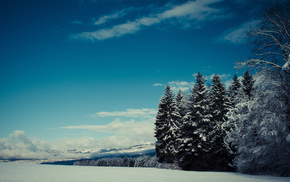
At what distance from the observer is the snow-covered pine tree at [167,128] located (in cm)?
3047

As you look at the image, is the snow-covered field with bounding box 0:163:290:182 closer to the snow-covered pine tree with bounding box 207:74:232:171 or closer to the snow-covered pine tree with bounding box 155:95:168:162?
the snow-covered pine tree with bounding box 207:74:232:171

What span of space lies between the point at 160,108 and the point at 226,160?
41.3ft

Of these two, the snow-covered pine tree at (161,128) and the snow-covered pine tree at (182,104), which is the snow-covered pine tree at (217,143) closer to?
the snow-covered pine tree at (182,104)

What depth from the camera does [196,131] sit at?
2680cm

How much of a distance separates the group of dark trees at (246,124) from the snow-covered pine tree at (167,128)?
5.8 inches

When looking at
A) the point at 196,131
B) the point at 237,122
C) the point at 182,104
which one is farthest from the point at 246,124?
the point at 182,104

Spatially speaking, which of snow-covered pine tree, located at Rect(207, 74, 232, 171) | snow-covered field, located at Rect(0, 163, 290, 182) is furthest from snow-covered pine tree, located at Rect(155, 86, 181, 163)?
snow-covered field, located at Rect(0, 163, 290, 182)

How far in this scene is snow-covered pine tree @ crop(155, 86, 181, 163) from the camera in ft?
100.0

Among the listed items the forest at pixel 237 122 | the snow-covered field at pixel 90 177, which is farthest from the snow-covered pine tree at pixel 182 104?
the snow-covered field at pixel 90 177

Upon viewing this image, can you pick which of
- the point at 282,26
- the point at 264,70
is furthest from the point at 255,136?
the point at 282,26

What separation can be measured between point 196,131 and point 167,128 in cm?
587

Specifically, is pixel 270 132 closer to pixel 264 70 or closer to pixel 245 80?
pixel 264 70

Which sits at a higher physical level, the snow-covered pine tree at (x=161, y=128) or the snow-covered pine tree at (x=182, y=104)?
the snow-covered pine tree at (x=182, y=104)

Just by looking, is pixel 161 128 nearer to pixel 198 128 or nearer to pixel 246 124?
pixel 198 128
